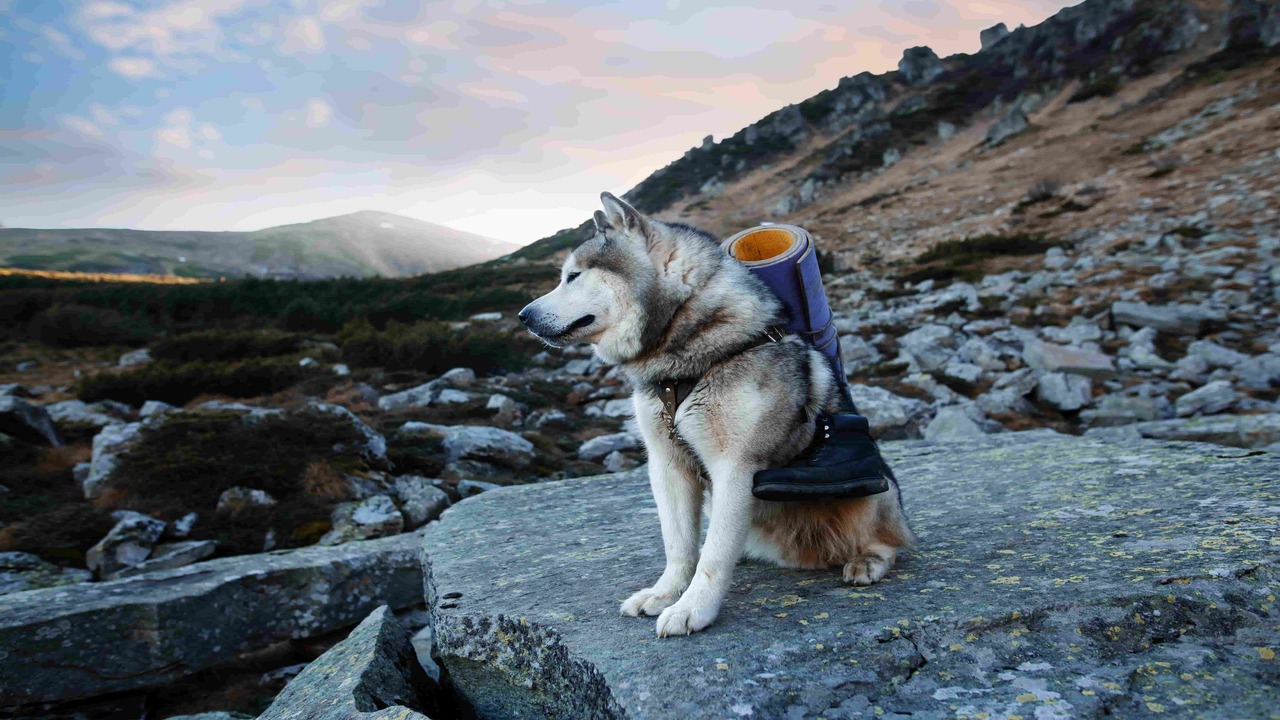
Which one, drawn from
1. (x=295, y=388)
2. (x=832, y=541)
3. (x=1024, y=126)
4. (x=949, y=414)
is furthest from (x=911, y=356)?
(x=1024, y=126)

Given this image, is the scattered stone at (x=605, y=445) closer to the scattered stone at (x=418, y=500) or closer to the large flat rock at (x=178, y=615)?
the scattered stone at (x=418, y=500)

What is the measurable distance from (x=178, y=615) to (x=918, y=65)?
6545cm

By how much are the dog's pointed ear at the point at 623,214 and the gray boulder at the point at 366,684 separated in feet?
7.28

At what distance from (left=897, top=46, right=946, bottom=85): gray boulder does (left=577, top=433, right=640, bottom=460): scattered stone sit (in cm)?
5780

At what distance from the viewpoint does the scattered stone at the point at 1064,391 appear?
327 inches

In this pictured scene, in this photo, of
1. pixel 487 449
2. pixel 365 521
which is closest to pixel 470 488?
pixel 487 449

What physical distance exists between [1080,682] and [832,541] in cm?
125

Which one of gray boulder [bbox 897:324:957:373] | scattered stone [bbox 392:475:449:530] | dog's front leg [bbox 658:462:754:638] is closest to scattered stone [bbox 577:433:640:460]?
scattered stone [bbox 392:475:449:530]

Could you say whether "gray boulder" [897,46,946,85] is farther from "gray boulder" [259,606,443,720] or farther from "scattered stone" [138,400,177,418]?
"gray boulder" [259,606,443,720]

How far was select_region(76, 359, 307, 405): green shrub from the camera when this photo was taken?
37.0 ft

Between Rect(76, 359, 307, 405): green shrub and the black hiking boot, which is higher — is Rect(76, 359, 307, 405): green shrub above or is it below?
below

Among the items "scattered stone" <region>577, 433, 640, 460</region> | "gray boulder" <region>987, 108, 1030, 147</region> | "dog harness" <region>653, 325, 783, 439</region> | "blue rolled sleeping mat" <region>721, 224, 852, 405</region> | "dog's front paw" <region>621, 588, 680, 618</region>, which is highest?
"gray boulder" <region>987, 108, 1030, 147</region>

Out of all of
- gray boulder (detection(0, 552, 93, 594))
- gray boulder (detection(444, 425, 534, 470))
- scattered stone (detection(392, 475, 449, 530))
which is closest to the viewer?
gray boulder (detection(0, 552, 93, 594))

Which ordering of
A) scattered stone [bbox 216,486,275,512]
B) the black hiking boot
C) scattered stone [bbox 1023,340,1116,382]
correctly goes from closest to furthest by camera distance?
the black hiking boot, scattered stone [bbox 216,486,275,512], scattered stone [bbox 1023,340,1116,382]
